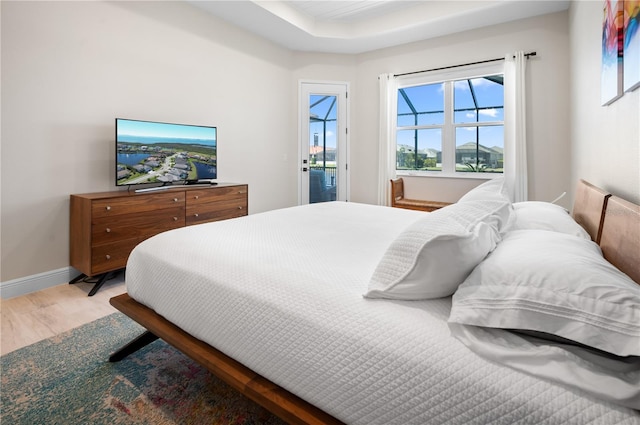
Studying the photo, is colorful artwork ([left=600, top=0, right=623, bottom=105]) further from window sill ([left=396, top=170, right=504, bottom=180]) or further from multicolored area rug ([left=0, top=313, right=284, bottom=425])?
window sill ([left=396, top=170, right=504, bottom=180])

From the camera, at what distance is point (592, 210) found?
5.40 feet

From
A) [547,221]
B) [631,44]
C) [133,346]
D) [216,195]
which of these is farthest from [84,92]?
[631,44]

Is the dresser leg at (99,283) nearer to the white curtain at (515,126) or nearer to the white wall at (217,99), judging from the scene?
the white wall at (217,99)

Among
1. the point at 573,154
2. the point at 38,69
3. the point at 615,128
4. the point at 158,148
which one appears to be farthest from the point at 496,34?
the point at 38,69

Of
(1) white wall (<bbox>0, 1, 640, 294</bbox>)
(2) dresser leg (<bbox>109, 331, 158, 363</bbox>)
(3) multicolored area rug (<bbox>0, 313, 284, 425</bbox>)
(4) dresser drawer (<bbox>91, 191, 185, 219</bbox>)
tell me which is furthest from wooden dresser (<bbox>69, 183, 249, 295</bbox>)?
(2) dresser leg (<bbox>109, 331, 158, 363</bbox>)

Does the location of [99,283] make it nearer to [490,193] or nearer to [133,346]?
[133,346]

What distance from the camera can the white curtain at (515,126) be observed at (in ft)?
12.8

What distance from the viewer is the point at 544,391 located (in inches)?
27.1

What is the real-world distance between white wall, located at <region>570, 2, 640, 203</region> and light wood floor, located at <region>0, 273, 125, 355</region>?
305cm

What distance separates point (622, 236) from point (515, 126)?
330 cm

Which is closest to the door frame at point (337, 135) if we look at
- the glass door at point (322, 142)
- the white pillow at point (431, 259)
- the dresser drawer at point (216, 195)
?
the glass door at point (322, 142)

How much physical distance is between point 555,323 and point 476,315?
16cm

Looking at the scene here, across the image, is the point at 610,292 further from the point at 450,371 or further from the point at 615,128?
the point at 615,128

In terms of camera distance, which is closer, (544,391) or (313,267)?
(544,391)
